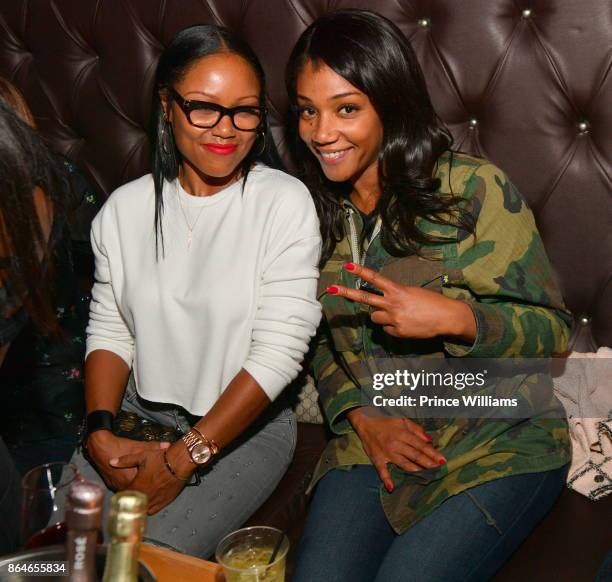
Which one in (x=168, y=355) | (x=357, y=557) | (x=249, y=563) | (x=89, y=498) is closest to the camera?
(x=89, y=498)

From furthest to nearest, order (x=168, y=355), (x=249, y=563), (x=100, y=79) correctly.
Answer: (x=100, y=79)
(x=168, y=355)
(x=249, y=563)

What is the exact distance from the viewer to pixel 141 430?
1601mm

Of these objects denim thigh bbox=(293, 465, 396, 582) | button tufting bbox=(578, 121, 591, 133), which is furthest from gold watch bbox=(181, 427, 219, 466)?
button tufting bbox=(578, 121, 591, 133)

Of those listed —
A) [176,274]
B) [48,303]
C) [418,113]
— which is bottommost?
[176,274]

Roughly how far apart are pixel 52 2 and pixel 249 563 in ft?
5.52

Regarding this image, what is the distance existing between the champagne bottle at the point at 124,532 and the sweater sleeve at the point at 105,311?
1002mm

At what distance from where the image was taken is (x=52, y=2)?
209 centimetres

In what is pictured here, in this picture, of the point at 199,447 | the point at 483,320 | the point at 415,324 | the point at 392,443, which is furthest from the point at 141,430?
the point at 483,320

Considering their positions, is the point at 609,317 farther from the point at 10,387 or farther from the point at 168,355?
the point at 10,387

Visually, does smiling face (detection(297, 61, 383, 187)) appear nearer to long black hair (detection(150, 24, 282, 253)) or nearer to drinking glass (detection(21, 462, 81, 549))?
long black hair (detection(150, 24, 282, 253))

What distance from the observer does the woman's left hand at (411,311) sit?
1.36 meters


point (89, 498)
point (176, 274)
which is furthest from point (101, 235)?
point (89, 498)

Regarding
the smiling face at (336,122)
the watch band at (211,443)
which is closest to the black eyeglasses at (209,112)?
the smiling face at (336,122)

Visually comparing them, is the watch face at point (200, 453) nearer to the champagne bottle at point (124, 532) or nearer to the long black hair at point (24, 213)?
the long black hair at point (24, 213)
